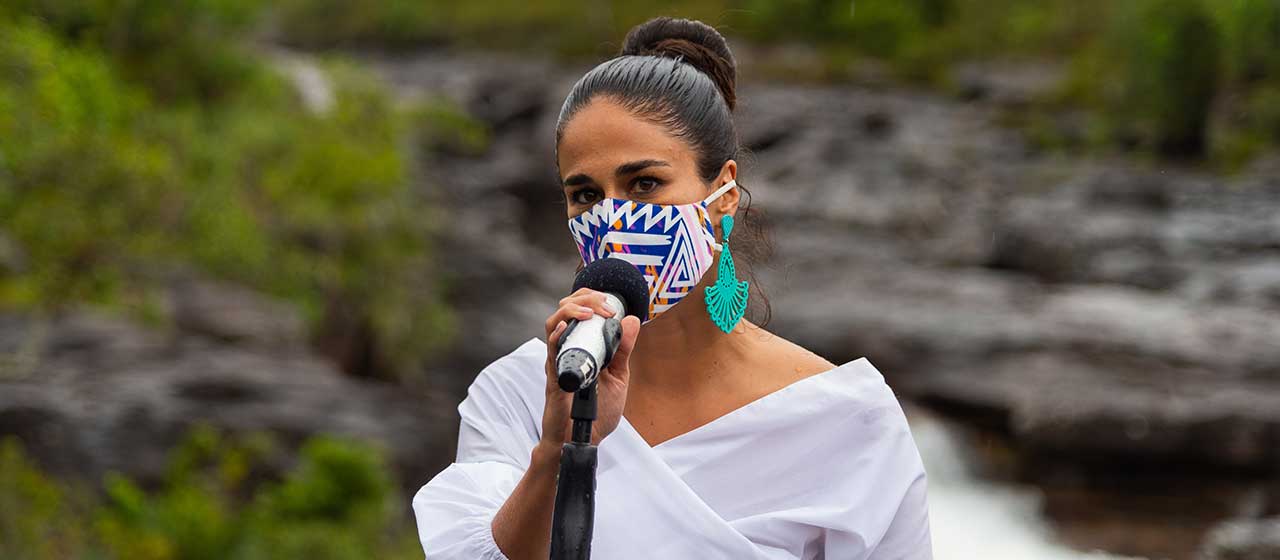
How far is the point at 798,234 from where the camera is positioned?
65.5 ft

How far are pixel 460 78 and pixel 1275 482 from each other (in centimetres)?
3059

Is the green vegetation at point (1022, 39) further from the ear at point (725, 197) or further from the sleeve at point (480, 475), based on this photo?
the sleeve at point (480, 475)

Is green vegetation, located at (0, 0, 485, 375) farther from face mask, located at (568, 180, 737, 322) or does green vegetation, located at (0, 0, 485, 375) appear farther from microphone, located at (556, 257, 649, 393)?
microphone, located at (556, 257, 649, 393)

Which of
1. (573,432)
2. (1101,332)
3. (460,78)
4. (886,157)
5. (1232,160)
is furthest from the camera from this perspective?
(460,78)

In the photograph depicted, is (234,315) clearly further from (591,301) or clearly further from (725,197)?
(591,301)

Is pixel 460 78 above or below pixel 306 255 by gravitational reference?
above

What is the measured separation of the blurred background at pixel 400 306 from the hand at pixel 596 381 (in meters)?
0.77

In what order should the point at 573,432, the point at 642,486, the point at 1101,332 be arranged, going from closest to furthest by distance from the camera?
1. the point at 573,432
2. the point at 642,486
3. the point at 1101,332

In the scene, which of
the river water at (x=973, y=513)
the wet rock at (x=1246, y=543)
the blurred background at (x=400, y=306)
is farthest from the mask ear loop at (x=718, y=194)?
the river water at (x=973, y=513)

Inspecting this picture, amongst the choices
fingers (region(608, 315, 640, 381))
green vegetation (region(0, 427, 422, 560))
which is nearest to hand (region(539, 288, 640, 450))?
fingers (region(608, 315, 640, 381))

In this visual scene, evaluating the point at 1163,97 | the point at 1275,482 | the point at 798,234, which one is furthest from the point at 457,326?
the point at 1163,97

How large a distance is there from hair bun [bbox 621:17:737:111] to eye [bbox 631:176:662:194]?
1.03 ft

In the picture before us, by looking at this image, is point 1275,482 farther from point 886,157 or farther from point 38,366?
point 886,157

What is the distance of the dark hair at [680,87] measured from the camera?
6.84 ft
